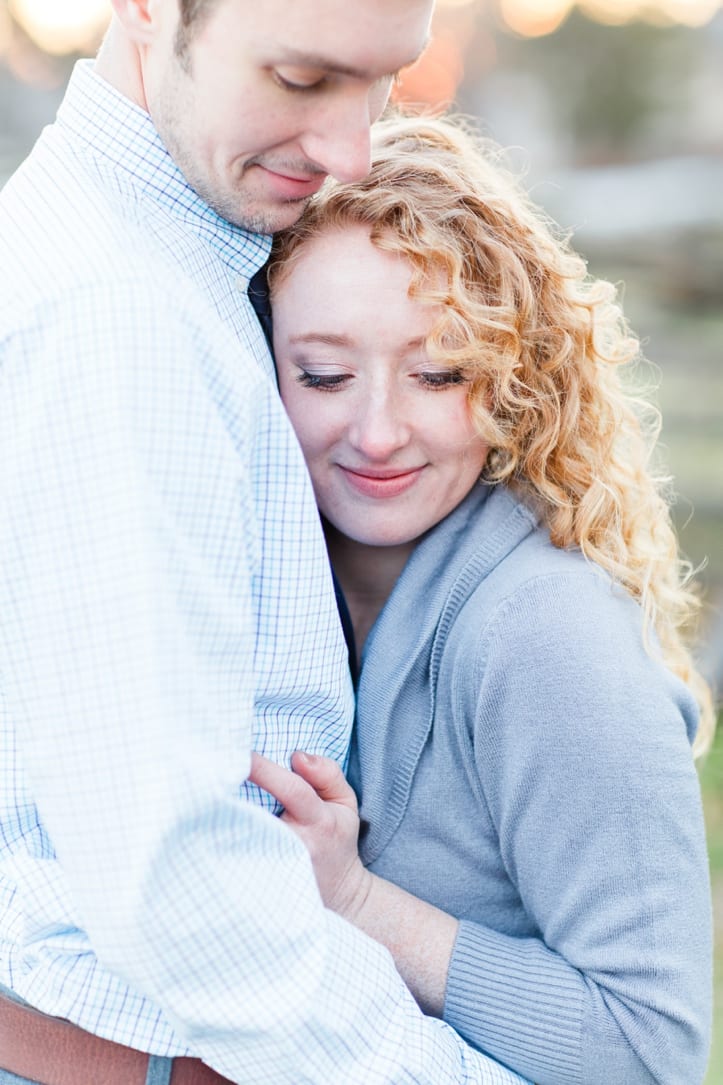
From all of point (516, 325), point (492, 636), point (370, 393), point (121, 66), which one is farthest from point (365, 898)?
point (121, 66)

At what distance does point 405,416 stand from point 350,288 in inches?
8.4

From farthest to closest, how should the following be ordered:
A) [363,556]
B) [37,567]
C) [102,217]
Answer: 1. [363,556]
2. [102,217]
3. [37,567]

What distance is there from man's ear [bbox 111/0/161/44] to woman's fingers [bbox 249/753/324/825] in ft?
3.01

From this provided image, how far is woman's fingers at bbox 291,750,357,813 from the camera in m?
1.67

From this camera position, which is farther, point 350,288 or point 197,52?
point 350,288

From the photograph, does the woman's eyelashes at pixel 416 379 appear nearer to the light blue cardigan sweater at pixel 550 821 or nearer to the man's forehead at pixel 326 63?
the light blue cardigan sweater at pixel 550 821

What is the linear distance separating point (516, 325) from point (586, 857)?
2.75 ft

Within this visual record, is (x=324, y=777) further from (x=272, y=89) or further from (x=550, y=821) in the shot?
(x=272, y=89)

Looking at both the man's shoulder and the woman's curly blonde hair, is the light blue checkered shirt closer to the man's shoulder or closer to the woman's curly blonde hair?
the man's shoulder

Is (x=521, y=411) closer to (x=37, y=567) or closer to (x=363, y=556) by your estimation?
(x=363, y=556)

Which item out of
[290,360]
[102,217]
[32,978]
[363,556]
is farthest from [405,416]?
[32,978]

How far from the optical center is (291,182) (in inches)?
63.9

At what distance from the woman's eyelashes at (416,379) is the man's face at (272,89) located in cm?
30

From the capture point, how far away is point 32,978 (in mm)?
1542
